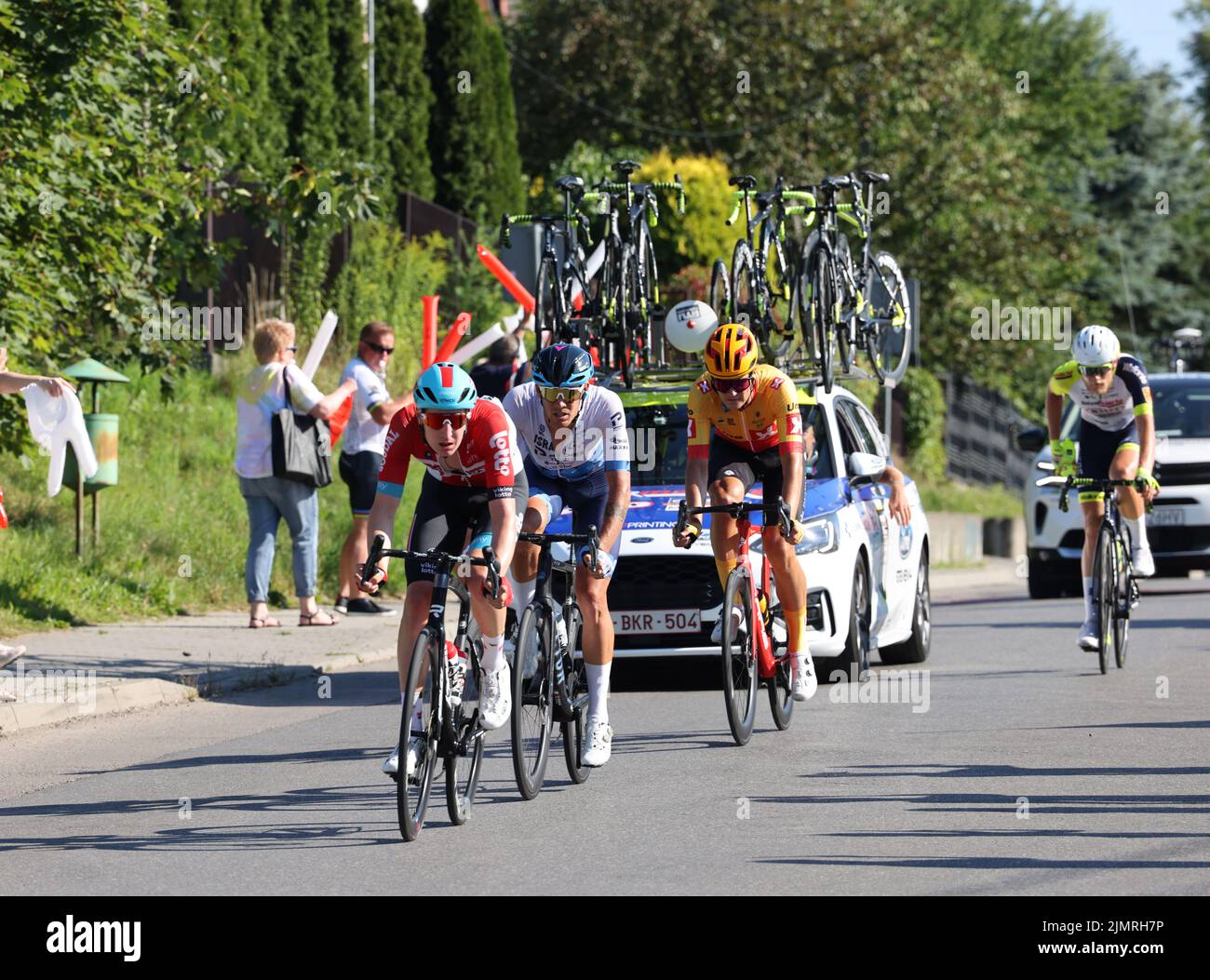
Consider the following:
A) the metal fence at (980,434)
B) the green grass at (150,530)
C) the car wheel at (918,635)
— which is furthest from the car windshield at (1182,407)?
the metal fence at (980,434)

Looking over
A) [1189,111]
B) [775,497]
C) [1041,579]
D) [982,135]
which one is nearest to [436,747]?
[775,497]

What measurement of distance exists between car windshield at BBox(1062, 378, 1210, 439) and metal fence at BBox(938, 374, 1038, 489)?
795 inches

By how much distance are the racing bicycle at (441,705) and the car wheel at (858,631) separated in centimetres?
447

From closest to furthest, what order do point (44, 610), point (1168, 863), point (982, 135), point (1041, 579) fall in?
point (1168, 863) < point (44, 610) < point (1041, 579) < point (982, 135)

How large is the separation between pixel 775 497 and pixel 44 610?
231 inches

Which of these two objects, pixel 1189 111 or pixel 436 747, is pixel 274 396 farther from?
pixel 1189 111

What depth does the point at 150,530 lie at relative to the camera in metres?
17.2

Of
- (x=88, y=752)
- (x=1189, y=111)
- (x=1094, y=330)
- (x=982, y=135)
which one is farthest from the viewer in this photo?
(x=1189, y=111)

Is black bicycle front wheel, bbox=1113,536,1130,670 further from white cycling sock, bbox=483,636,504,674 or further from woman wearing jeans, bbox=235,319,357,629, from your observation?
white cycling sock, bbox=483,636,504,674

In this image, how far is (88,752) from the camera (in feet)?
34.4

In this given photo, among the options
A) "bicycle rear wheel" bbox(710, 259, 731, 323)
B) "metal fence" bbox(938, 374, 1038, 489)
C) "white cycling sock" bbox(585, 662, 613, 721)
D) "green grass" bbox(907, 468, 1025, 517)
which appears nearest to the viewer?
"white cycling sock" bbox(585, 662, 613, 721)

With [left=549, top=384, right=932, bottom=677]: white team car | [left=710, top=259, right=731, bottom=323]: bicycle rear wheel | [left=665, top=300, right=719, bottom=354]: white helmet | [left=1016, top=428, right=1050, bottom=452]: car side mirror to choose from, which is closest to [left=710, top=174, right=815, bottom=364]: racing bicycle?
[left=710, top=259, right=731, bottom=323]: bicycle rear wheel

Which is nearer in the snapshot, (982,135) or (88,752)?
(88,752)

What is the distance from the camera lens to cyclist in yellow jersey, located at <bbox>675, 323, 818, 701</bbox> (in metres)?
10.6
